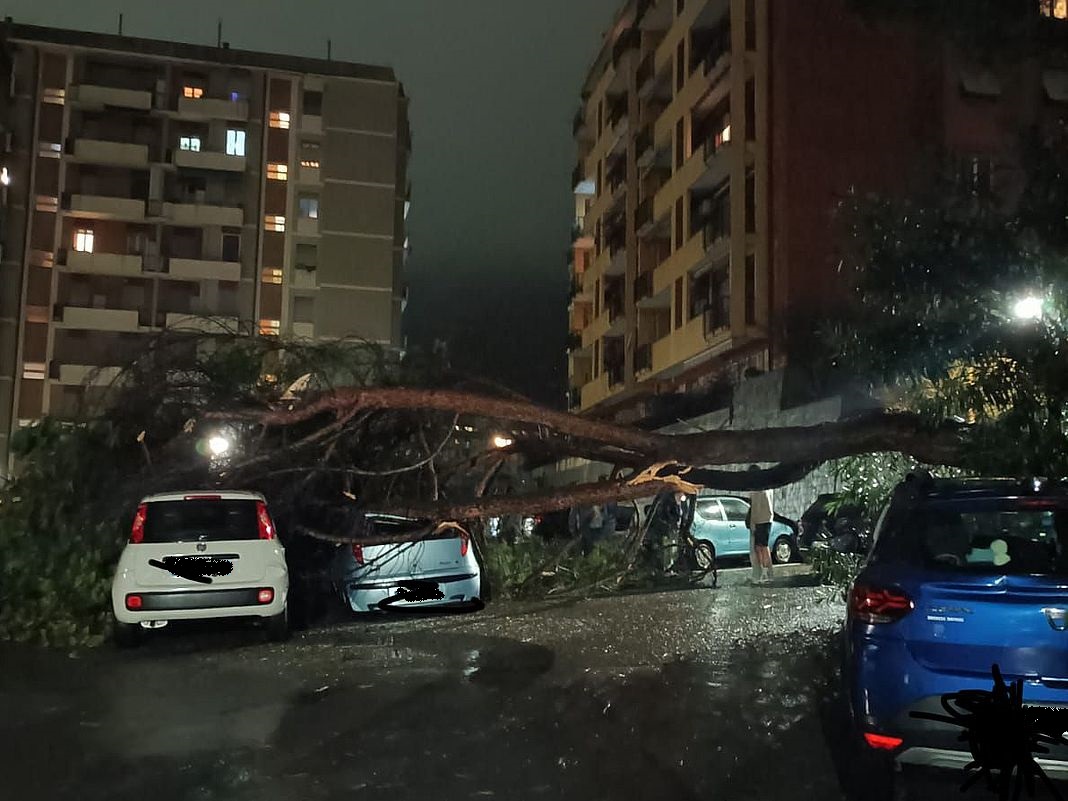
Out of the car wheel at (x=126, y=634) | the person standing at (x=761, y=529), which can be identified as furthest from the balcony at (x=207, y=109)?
the car wheel at (x=126, y=634)

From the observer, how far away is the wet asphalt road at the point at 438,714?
240 inches

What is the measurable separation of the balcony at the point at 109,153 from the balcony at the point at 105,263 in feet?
15.6

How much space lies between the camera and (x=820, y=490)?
59.0 feet

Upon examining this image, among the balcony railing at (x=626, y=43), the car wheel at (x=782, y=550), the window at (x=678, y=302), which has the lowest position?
the car wheel at (x=782, y=550)

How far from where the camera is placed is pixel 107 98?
170 ft

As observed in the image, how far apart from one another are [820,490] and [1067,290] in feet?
35.0

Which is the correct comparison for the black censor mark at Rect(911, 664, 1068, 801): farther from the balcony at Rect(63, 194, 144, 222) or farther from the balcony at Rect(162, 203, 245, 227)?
the balcony at Rect(63, 194, 144, 222)

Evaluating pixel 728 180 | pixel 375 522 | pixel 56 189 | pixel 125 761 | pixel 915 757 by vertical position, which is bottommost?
pixel 125 761

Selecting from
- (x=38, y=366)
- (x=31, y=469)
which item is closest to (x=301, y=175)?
(x=38, y=366)

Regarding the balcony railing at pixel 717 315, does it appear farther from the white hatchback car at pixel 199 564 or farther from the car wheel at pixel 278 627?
the white hatchback car at pixel 199 564

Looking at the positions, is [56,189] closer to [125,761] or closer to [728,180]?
[728,180]

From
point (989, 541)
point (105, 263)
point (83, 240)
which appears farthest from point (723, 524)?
point (83, 240)

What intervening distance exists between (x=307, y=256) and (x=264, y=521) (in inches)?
1766

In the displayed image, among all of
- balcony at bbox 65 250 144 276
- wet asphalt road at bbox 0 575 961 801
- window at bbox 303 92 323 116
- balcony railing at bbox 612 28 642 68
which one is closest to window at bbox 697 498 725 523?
wet asphalt road at bbox 0 575 961 801
